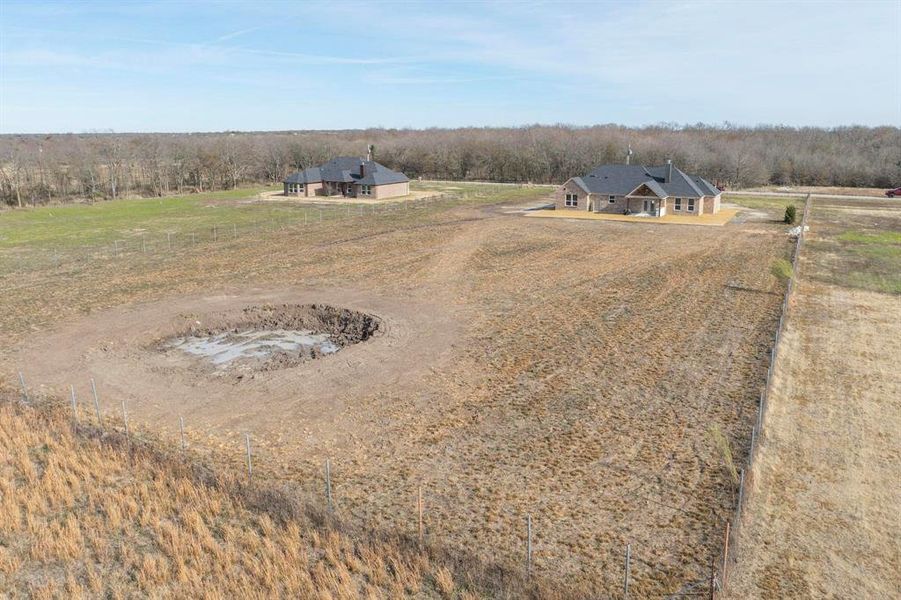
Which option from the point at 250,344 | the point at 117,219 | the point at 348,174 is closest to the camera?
the point at 250,344

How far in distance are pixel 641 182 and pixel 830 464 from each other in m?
39.4

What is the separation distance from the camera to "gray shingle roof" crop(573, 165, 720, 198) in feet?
160

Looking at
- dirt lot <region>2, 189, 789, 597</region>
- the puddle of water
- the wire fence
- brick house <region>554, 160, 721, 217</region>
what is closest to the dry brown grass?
the wire fence

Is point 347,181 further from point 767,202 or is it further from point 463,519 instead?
point 463,519

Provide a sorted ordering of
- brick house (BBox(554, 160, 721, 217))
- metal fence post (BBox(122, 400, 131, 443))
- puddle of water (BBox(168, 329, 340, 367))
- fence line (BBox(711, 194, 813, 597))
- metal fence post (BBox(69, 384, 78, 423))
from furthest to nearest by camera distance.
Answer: brick house (BBox(554, 160, 721, 217)), puddle of water (BBox(168, 329, 340, 367)), metal fence post (BBox(69, 384, 78, 423)), metal fence post (BBox(122, 400, 131, 443)), fence line (BBox(711, 194, 813, 597))

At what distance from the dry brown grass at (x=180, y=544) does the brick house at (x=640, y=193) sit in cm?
4284

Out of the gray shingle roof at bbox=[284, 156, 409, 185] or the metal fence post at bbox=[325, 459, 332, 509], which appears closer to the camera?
the metal fence post at bbox=[325, 459, 332, 509]

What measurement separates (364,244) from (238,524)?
2826 centimetres

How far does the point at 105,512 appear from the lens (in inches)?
451

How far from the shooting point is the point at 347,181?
63.7m

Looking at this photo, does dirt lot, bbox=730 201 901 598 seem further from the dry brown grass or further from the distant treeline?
the distant treeline

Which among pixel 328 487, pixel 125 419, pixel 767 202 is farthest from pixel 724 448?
pixel 767 202

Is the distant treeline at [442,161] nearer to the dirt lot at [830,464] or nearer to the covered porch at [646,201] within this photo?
Answer: the covered porch at [646,201]

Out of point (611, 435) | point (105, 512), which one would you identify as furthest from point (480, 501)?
point (105, 512)
